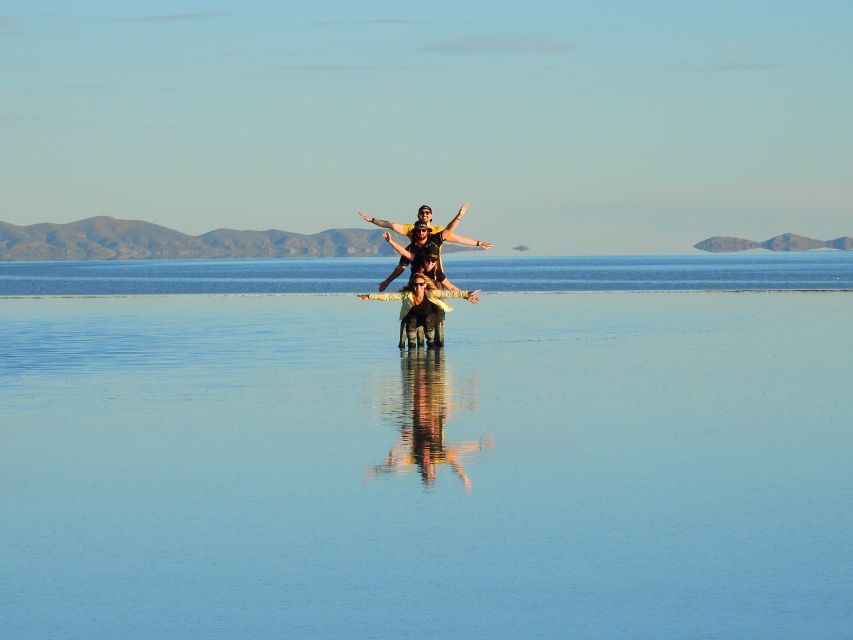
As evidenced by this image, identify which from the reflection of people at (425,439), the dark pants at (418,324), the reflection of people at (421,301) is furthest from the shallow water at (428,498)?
the dark pants at (418,324)

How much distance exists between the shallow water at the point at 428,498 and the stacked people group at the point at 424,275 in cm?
207

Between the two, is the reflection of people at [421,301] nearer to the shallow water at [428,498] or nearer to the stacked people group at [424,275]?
the stacked people group at [424,275]

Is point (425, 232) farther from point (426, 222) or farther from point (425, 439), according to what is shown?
point (425, 439)

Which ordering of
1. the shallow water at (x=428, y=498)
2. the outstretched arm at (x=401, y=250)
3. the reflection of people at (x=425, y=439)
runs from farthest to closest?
the outstretched arm at (x=401, y=250) → the reflection of people at (x=425, y=439) → the shallow water at (x=428, y=498)

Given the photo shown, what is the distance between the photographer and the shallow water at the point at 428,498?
764 centimetres

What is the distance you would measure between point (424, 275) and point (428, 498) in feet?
47.1

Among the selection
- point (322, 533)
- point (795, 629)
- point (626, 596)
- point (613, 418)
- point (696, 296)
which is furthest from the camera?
point (696, 296)

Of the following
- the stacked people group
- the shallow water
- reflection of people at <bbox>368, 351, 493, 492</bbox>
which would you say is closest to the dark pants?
the stacked people group

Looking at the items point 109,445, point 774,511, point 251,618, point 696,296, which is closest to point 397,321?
point 696,296

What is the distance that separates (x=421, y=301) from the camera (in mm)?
25562

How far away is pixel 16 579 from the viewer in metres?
8.34

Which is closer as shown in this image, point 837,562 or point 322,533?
point 837,562

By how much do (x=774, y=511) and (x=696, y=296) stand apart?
153 feet

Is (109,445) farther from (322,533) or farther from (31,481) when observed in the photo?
(322,533)
